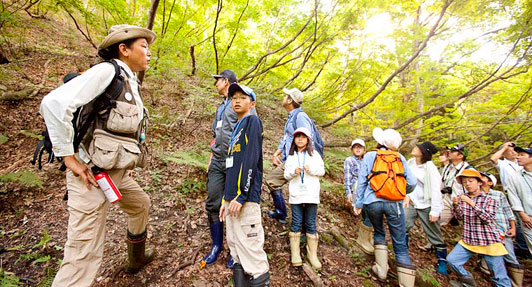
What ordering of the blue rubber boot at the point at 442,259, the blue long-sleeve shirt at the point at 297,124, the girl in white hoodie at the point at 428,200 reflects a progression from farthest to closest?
the blue rubber boot at the point at 442,259
the girl in white hoodie at the point at 428,200
the blue long-sleeve shirt at the point at 297,124

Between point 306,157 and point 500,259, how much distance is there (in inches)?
150

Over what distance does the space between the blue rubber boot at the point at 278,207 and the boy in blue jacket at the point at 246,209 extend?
1770mm

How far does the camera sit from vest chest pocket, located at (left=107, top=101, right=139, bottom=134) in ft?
6.65

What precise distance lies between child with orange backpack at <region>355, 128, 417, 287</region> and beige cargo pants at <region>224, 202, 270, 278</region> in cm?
224

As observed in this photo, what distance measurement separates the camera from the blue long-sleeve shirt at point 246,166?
236 centimetres

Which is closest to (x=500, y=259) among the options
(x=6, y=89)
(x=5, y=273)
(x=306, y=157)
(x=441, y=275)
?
(x=441, y=275)

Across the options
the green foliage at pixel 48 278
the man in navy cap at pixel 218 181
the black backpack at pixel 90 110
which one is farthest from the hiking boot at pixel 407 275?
the green foliage at pixel 48 278

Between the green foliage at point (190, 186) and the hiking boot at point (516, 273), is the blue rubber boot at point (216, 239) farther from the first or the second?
the hiking boot at point (516, 273)

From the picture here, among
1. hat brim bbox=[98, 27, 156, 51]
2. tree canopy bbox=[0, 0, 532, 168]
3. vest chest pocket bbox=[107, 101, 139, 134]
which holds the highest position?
tree canopy bbox=[0, 0, 532, 168]

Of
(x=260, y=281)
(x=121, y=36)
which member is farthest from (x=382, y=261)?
(x=121, y=36)

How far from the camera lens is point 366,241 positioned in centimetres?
448

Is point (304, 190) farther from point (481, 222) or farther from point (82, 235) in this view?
point (481, 222)

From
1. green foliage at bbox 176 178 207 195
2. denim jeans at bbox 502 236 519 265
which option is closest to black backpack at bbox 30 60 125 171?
green foliage at bbox 176 178 207 195

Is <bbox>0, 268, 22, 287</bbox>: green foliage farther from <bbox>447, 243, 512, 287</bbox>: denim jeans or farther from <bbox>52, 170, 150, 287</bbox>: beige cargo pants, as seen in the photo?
<bbox>447, 243, 512, 287</bbox>: denim jeans
